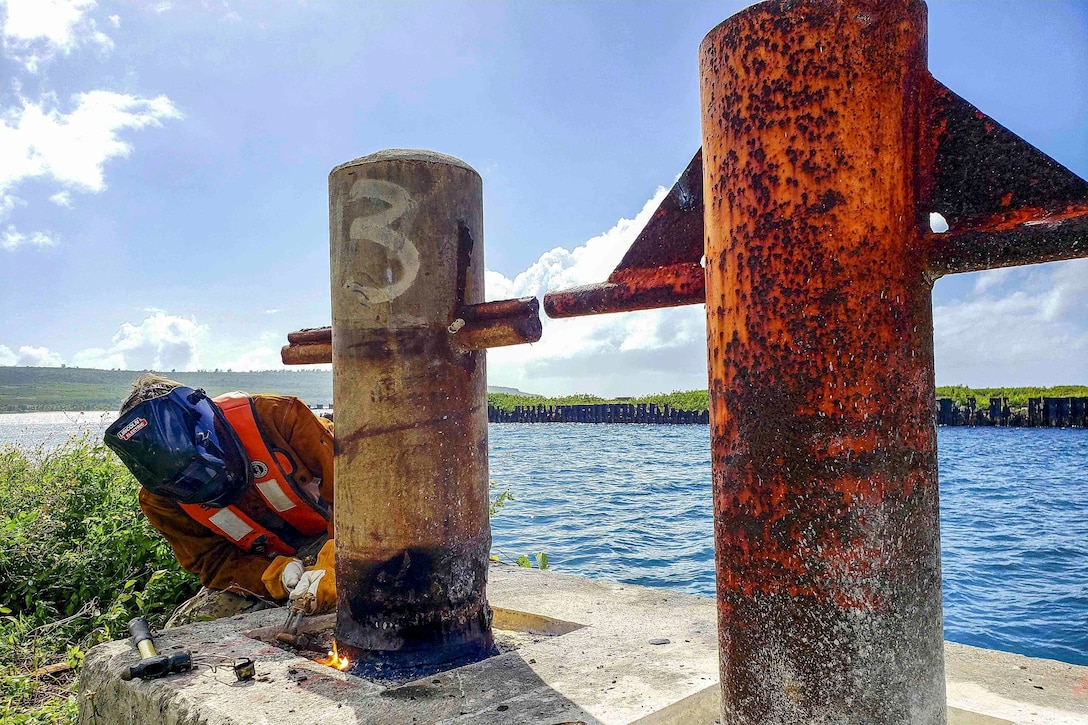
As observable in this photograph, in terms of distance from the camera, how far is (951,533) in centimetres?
1507

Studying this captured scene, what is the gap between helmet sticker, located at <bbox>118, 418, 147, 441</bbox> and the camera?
11.1ft

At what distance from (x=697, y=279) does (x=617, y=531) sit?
11841 millimetres

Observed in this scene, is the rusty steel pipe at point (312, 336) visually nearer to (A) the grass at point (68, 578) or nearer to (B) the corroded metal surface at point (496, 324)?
(B) the corroded metal surface at point (496, 324)

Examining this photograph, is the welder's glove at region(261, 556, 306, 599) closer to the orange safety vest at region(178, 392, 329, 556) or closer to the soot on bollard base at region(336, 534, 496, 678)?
the orange safety vest at region(178, 392, 329, 556)

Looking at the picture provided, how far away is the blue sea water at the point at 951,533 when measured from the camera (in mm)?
9492

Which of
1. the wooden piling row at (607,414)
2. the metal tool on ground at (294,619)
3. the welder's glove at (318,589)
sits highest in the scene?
the welder's glove at (318,589)

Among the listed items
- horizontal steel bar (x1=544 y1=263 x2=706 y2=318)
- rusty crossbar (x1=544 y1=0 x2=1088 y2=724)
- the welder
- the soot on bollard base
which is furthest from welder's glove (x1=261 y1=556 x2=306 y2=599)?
rusty crossbar (x1=544 y1=0 x2=1088 y2=724)

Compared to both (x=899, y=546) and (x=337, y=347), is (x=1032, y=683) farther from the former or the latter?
(x=337, y=347)

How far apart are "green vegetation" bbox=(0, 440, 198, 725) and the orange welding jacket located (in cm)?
64

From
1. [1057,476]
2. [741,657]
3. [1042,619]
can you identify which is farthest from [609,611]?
[1057,476]

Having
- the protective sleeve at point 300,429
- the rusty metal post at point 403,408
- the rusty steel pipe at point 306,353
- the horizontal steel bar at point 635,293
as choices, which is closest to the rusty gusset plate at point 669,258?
the horizontal steel bar at point 635,293

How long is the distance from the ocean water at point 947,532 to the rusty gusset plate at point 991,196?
5.21 meters

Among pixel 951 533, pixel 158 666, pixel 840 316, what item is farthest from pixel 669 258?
pixel 951 533

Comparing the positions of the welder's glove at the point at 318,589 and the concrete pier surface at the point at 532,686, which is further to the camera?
the welder's glove at the point at 318,589
